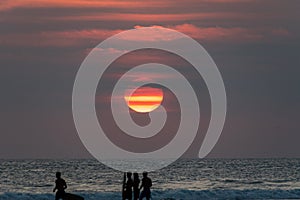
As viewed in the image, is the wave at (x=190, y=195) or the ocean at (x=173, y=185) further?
the ocean at (x=173, y=185)

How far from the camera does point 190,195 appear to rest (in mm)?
59969

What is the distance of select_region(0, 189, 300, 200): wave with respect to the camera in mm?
57688

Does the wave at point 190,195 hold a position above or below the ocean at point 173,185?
below

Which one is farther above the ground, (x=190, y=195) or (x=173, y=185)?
(x=173, y=185)

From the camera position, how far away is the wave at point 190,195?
189 ft

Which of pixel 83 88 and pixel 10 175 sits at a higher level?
pixel 83 88

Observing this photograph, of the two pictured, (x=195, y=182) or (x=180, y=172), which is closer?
(x=195, y=182)

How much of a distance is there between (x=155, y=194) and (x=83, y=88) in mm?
17671

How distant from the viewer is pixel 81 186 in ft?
231

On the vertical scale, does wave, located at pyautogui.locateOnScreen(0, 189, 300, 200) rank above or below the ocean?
below

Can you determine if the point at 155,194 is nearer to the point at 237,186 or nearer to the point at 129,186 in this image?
the point at 237,186

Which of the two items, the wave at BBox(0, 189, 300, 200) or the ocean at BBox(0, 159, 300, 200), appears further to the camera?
the ocean at BBox(0, 159, 300, 200)

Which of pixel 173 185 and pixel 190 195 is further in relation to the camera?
pixel 173 185

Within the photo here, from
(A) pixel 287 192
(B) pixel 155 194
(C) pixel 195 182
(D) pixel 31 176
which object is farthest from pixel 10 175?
(A) pixel 287 192
